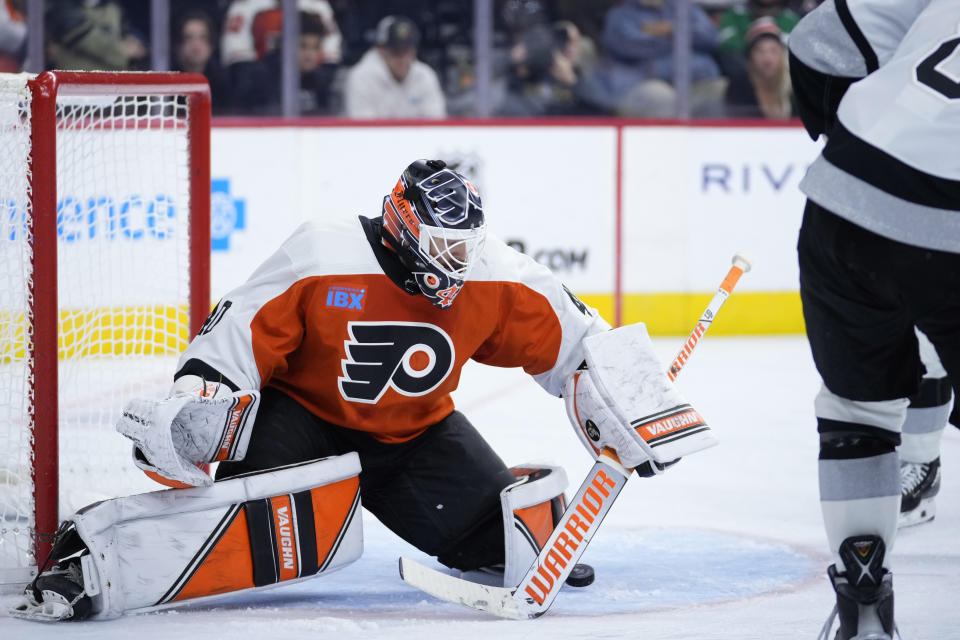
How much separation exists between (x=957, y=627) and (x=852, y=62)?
37.6 inches

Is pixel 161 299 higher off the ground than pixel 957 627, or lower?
higher

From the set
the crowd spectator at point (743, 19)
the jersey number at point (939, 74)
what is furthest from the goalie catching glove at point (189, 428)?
the crowd spectator at point (743, 19)

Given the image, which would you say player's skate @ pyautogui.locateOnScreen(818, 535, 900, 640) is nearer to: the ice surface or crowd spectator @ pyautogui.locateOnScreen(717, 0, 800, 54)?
the ice surface

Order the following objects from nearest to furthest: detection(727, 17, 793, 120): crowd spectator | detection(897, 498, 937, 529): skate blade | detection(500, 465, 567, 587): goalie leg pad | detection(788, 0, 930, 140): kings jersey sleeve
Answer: detection(788, 0, 930, 140): kings jersey sleeve → detection(500, 465, 567, 587): goalie leg pad → detection(897, 498, 937, 529): skate blade → detection(727, 17, 793, 120): crowd spectator

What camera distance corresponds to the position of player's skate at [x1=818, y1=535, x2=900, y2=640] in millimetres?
1937

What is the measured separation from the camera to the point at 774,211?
5.99m

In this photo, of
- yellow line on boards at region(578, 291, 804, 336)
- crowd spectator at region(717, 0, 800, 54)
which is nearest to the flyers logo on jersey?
yellow line on boards at region(578, 291, 804, 336)

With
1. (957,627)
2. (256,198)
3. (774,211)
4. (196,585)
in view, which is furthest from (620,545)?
(774,211)

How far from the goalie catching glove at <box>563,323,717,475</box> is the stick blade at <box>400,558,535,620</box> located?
30 centimetres

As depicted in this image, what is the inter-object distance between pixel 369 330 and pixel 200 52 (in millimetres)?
3569

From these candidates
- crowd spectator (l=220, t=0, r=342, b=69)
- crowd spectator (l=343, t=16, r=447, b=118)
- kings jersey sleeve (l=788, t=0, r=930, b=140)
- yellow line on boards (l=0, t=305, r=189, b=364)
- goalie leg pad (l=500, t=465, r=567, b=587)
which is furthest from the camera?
crowd spectator (l=343, t=16, r=447, b=118)

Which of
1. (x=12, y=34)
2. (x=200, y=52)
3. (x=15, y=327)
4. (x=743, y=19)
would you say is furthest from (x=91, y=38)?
(x=15, y=327)

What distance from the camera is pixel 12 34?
5.46 m

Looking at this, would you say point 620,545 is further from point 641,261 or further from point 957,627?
point 641,261
